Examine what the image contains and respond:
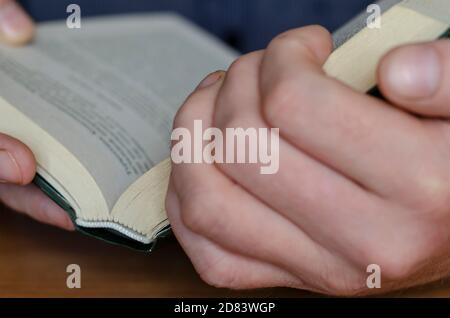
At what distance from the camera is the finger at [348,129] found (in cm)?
34

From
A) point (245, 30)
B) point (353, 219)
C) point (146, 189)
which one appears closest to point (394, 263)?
point (353, 219)

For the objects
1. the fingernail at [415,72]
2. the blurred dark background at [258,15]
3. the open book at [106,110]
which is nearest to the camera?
the fingernail at [415,72]

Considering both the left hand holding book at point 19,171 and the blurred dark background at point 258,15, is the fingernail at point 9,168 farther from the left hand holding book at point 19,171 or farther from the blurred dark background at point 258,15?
the blurred dark background at point 258,15

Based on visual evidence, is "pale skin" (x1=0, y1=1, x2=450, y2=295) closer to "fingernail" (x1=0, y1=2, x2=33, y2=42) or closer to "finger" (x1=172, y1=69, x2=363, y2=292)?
"finger" (x1=172, y1=69, x2=363, y2=292)

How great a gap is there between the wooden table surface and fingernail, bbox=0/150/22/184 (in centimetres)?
7

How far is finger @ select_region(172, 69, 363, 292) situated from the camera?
38 cm

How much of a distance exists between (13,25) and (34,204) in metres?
0.22

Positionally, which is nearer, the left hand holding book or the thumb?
the left hand holding book

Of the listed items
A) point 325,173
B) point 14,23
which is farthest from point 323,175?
point 14,23

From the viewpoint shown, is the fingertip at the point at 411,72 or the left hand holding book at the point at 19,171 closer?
the fingertip at the point at 411,72

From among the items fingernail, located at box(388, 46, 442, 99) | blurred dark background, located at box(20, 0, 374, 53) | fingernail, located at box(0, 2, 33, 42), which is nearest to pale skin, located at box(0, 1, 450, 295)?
fingernail, located at box(388, 46, 442, 99)

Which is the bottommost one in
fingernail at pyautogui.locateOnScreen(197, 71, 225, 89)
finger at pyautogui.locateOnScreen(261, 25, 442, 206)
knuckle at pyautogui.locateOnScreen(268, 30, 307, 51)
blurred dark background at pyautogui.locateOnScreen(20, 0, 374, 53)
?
finger at pyautogui.locateOnScreen(261, 25, 442, 206)

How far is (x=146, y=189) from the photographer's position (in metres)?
0.45

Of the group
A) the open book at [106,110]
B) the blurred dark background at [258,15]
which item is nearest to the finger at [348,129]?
the open book at [106,110]
